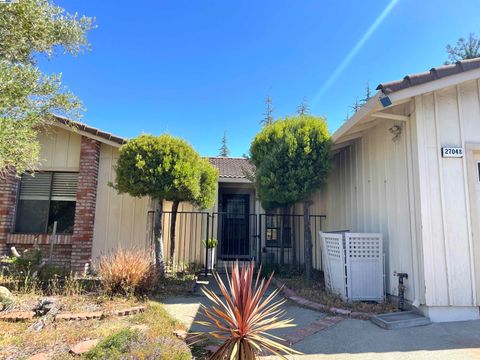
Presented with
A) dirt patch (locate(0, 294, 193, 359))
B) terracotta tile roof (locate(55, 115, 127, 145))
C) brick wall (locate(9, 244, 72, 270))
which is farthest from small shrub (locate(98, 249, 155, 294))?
terracotta tile roof (locate(55, 115, 127, 145))

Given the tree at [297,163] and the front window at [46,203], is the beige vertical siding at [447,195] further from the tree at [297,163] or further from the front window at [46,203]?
the front window at [46,203]

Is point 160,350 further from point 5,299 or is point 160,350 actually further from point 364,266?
point 364,266

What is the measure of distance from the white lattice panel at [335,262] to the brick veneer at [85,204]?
5832 mm

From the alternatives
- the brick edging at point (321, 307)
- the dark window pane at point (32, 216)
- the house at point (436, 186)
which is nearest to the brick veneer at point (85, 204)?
the dark window pane at point (32, 216)

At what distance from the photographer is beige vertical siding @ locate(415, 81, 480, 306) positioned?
448 cm

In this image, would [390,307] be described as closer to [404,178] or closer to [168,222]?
[404,178]

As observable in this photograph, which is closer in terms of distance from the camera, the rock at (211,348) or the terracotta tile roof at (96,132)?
the rock at (211,348)

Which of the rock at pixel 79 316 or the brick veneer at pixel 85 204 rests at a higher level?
the brick veneer at pixel 85 204

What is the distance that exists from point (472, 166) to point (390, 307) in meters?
2.49

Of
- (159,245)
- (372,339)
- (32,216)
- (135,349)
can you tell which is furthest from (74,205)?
(372,339)

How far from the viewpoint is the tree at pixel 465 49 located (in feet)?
36.3

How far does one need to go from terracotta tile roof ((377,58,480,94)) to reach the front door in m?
7.19

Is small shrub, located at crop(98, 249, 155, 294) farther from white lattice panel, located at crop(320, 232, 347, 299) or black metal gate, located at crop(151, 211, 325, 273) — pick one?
white lattice panel, located at crop(320, 232, 347, 299)

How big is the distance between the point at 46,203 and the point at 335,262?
7.52 m
